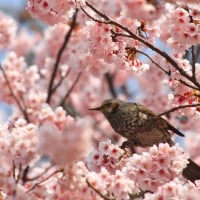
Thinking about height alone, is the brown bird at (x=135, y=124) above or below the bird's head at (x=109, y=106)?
below

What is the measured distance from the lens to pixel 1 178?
304cm

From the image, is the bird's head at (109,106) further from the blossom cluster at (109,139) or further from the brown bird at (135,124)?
the blossom cluster at (109,139)

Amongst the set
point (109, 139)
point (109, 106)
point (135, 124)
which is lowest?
point (109, 139)

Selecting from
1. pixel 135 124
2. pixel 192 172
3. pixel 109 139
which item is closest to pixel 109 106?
pixel 135 124

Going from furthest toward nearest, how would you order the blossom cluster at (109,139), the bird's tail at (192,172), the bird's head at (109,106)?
the bird's head at (109,106)
the bird's tail at (192,172)
the blossom cluster at (109,139)

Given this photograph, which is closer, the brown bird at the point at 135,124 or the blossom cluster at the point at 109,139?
the blossom cluster at the point at 109,139

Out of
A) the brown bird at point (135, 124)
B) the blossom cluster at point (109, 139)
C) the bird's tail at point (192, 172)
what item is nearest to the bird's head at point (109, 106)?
the brown bird at point (135, 124)

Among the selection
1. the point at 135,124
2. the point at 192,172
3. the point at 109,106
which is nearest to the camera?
the point at 192,172

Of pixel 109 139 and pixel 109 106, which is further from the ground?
pixel 109 106

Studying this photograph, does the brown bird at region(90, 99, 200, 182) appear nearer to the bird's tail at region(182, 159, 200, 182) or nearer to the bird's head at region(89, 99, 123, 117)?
the bird's head at region(89, 99, 123, 117)

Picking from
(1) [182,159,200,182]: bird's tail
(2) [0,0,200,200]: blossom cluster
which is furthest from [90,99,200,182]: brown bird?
(2) [0,0,200,200]: blossom cluster

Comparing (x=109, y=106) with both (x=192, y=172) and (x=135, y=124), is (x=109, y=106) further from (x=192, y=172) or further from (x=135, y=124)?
(x=192, y=172)

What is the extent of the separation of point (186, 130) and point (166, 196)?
9.44 feet

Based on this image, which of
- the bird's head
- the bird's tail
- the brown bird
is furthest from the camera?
the bird's head
